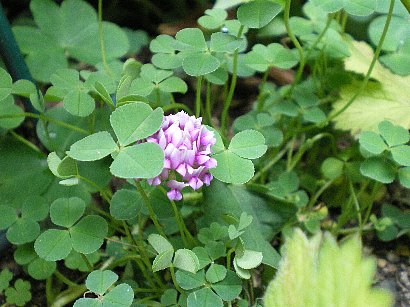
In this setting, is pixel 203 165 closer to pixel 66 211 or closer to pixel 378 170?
pixel 66 211

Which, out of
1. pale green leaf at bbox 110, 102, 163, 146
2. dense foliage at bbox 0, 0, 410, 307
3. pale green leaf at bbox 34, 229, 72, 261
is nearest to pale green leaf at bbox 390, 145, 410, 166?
dense foliage at bbox 0, 0, 410, 307

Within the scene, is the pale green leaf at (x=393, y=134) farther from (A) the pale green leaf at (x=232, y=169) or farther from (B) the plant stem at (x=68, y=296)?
(B) the plant stem at (x=68, y=296)

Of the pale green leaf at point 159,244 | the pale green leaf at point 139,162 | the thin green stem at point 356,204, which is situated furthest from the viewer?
the thin green stem at point 356,204

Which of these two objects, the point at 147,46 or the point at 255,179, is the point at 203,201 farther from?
the point at 147,46

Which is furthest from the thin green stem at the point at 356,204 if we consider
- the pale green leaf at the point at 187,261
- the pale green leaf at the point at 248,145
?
the pale green leaf at the point at 187,261

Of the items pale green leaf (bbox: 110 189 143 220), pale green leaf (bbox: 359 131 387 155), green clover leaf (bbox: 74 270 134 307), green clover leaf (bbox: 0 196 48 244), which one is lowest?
green clover leaf (bbox: 0 196 48 244)

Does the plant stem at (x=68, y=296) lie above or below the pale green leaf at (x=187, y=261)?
below

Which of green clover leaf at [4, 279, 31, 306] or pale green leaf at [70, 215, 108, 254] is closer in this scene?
pale green leaf at [70, 215, 108, 254]

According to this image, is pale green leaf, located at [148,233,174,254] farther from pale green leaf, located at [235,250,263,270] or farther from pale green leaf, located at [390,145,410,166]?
pale green leaf, located at [390,145,410,166]

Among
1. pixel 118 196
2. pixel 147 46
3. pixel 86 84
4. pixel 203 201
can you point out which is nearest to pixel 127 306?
pixel 118 196
